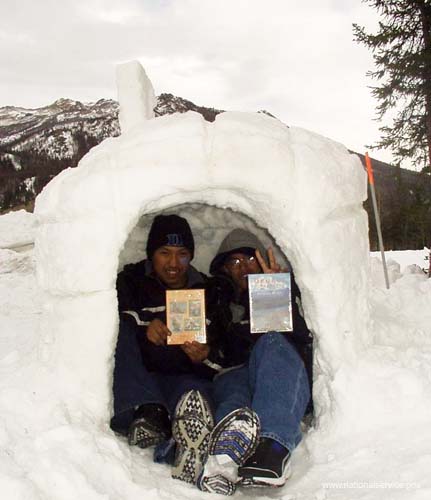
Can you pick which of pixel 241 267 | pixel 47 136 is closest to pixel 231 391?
pixel 241 267

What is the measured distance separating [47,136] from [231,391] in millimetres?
44627

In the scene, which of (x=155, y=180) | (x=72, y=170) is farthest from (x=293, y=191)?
(x=72, y=170)

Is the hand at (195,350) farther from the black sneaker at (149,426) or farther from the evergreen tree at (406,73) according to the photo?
the evergreen tree at (406,73)

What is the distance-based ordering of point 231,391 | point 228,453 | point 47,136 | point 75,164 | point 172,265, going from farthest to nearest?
1. point 47,136
2. point 75,164
3. point 172,265
4. point 231,391
5. point 228,453

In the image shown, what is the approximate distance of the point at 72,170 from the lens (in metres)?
2.46

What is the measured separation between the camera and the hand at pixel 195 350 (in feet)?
8.23

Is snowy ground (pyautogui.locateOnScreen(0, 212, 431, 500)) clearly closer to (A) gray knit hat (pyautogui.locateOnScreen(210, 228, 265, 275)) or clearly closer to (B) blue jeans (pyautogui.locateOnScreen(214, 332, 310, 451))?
(B) blue jeans (pyautogui.locateOnScreen(214, 332, 310, 451))

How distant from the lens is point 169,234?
9.37 feet

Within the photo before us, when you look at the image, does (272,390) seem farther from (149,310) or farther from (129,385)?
(149,310)

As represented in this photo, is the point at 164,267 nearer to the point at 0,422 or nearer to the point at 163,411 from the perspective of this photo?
the point at 163,411

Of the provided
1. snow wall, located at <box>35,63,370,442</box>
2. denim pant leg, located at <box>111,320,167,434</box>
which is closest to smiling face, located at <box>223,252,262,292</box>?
snow wall, located at <box>35,63,370,442</box>

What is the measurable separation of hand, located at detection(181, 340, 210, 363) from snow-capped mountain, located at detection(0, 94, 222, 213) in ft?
3.87

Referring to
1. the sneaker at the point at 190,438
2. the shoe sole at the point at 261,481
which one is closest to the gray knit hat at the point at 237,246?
the sneaker at the point at 190,438

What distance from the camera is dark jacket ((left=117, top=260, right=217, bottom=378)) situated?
2580 millimetres
